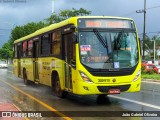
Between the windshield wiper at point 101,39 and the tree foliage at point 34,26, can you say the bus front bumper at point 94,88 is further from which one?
the tree foliage at point 34,26

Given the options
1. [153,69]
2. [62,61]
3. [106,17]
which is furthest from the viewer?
[153,69]

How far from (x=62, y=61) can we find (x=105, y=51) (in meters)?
2.24

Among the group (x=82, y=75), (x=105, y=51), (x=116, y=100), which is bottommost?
(x=116, y=100)

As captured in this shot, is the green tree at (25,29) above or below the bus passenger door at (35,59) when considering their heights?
above

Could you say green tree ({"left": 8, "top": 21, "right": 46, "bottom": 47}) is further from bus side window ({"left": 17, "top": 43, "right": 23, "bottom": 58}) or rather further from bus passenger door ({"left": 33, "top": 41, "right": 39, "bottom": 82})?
bus passenger door ({"left": 33, "top": 41, "right": 39, "bottom": 82})

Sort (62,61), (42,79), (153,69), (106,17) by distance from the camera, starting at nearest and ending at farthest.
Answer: (106,17) < (62,61) < (42,79) < (153,69)

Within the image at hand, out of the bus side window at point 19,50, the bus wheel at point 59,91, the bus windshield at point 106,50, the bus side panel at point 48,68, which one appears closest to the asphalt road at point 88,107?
the bus wheel at point 59,91

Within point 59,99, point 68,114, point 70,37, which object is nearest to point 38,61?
point 59,99

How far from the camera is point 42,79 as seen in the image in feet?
61.5

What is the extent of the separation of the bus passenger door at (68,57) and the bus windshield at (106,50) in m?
0.74

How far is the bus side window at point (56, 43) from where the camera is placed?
15.3 metres

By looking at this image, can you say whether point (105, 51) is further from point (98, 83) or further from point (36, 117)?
point (36, 117)

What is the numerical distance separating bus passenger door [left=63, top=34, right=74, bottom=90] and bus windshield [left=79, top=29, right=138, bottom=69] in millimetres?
740

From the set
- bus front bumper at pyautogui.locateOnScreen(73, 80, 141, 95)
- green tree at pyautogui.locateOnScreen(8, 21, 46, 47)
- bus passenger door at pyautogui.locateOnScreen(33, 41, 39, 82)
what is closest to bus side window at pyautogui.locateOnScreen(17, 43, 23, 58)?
bus passenger door at pyautogui.locateOnScreen(33, 41, 39, 82)
